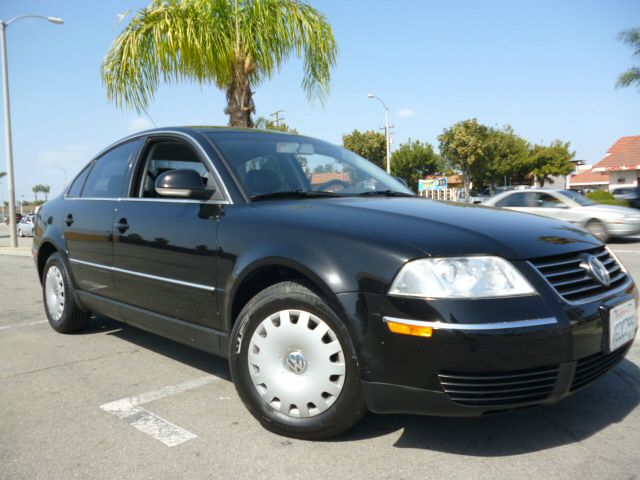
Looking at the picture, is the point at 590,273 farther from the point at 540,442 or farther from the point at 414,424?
the point at 414,424

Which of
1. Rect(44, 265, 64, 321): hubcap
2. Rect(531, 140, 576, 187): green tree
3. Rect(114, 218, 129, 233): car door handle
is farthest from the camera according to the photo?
Rect(531, 140, 576, 187): green tree

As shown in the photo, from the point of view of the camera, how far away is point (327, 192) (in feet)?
10.7

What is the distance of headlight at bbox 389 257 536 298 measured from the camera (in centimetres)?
214

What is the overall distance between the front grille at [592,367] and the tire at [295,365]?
0.90 m

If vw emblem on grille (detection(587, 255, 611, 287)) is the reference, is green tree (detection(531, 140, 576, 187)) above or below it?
above

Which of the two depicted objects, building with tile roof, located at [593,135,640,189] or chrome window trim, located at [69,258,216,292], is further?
building with tile roof, located at [593,135,640,189]

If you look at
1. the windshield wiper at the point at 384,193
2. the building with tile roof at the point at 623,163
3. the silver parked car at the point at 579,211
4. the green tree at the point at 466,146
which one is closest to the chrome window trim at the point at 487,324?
the windshield wiper at the point at 384,193

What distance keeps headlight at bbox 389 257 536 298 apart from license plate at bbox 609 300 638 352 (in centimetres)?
51

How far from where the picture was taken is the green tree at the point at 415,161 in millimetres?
60688

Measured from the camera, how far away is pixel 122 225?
363 centimetres

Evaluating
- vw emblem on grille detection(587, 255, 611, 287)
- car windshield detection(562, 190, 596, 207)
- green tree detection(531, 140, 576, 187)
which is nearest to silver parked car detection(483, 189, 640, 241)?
car windshield detection(562, 190, 596, 207)

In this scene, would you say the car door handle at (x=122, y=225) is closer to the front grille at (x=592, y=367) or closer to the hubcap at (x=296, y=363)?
the hubcap at (x=296, y=363)

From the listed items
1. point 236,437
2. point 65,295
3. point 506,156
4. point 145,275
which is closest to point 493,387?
point 236,437

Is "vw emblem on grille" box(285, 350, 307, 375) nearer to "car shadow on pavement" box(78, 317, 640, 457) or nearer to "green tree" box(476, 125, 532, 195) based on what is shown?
"car shadow on pavement" box(78, 317, 640, 457)
